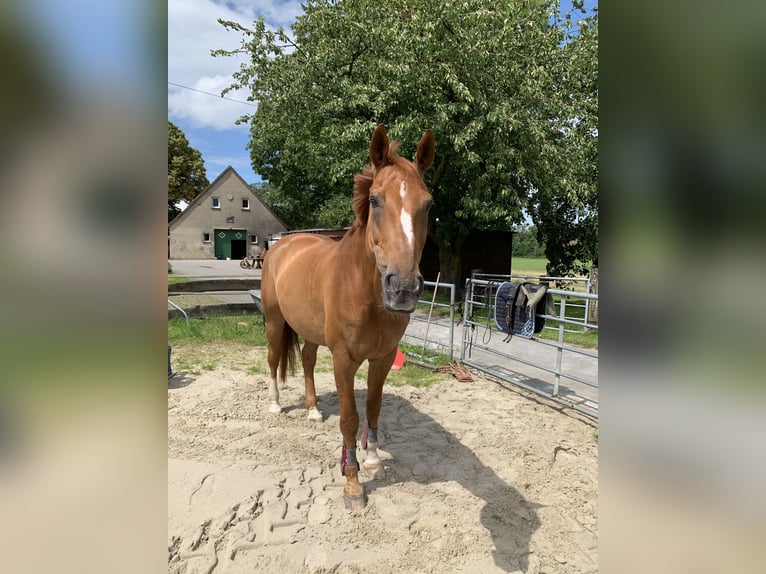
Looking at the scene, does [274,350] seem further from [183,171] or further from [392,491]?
[183,171]

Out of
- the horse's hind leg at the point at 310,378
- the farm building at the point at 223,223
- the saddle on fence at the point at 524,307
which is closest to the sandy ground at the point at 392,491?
the horse's hind leg at the point at 310,378

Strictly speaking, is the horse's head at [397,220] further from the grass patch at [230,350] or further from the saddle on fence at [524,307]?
the grass patch at [230,350]

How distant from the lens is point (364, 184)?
7.42 feet

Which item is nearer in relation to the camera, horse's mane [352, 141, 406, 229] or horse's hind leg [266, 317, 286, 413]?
horse's mane [352, 141, 406, 229]

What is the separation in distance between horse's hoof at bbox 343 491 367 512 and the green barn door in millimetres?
30546

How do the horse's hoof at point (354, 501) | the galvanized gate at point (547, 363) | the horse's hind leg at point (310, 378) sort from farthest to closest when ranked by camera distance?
the galvanized gate at point (547, 363) < the horse's hind leg at point (310, 378) < the horse's hoof at point (354, 501)

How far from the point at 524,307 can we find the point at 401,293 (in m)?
3.12

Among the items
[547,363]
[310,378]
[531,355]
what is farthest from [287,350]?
[531,355]

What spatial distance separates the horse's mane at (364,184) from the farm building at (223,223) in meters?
29.1

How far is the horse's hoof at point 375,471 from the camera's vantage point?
277 cm

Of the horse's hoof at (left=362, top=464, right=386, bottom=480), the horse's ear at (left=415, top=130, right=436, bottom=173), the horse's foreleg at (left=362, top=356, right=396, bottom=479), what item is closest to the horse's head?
the horse's ear at (left=415, top=130, right=436, bottom=173)

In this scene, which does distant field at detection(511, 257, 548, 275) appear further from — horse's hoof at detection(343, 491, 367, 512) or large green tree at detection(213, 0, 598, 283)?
horse's hoof at detection(343, 491, 367, 512)

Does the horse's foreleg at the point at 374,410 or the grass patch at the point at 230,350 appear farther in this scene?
the grass patch at the point at 230,350

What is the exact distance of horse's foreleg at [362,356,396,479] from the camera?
2.78m
